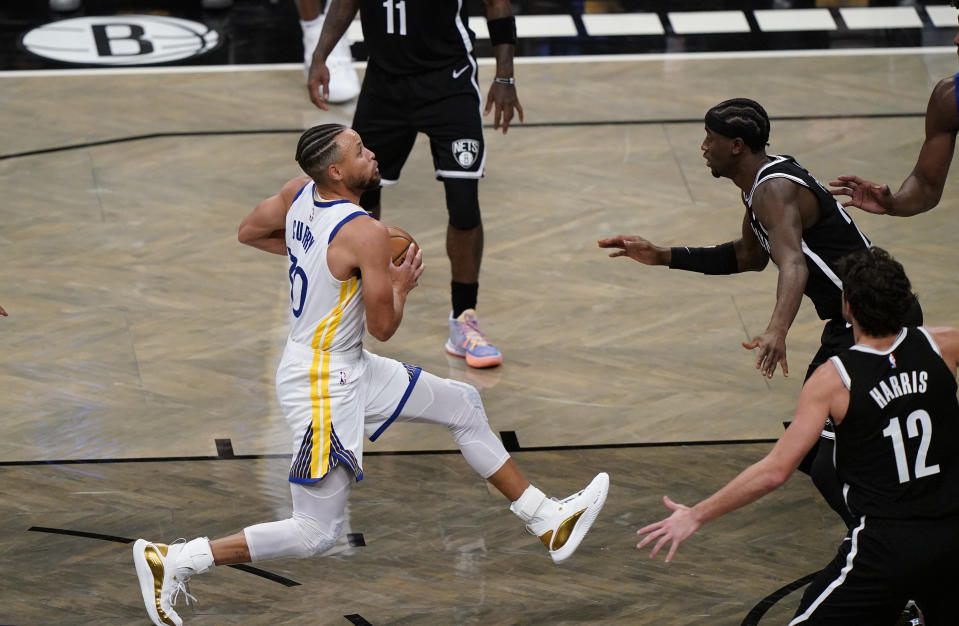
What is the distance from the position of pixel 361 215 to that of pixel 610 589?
1.43 meters

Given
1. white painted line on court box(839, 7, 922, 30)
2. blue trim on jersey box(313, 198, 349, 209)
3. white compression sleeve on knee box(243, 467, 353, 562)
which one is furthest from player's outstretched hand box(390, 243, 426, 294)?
white painted line on court box(839, 7, 922, 30)

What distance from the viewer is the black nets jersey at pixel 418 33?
6102 mm

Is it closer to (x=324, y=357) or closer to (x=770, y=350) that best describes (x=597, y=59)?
(x=770, y=350)

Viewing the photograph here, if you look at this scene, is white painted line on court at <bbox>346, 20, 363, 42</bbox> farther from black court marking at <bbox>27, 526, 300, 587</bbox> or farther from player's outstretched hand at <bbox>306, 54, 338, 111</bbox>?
black court marking at <bbox>27, 526, 300, 587</bbox>

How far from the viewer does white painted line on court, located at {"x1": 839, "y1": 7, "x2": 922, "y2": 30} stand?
32.8 feet

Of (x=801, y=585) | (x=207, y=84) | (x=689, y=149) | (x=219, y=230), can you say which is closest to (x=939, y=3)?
(x=689, y=149)

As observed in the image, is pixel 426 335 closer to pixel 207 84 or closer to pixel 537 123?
pixel 537 123

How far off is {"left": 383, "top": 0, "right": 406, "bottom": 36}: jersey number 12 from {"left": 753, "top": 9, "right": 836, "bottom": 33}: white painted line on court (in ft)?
14.7

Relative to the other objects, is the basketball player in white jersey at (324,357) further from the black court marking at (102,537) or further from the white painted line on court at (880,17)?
the white painted line on court at (880,17)

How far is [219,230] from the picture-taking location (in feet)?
23.6

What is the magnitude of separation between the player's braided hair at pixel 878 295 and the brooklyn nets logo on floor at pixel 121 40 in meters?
6.63

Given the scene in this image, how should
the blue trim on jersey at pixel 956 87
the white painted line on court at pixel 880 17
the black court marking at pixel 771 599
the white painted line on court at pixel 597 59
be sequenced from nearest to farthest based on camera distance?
the black court marking at pixel 771 599
the blue trim on jersey at pixel 956 87
the white painted line on court at pixel 597 59
the white painted line on court at pixel 880 17

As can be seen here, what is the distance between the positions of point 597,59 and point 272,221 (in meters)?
5.23

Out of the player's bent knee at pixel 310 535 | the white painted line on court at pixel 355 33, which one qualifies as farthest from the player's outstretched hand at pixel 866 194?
the white painted line on court at pixel 355 33
